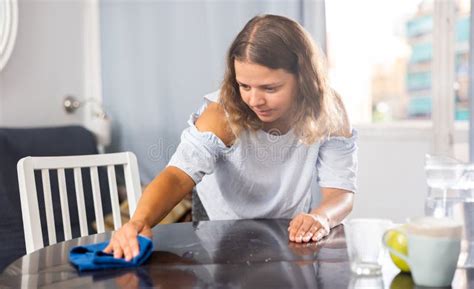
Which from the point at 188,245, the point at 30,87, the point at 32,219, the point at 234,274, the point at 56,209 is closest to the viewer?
the point at 234,274

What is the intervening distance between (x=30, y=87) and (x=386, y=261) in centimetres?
183

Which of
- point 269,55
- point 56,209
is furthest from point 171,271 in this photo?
point 56,209

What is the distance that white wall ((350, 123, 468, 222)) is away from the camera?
2.75 metres

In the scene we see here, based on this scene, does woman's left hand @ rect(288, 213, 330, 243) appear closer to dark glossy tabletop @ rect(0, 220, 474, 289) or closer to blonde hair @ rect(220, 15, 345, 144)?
dark glossy tabletop @ rect(0, 220, 474, 289)

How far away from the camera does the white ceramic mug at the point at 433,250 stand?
38.7 inches

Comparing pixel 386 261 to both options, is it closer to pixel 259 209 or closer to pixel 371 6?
pixel 259 209

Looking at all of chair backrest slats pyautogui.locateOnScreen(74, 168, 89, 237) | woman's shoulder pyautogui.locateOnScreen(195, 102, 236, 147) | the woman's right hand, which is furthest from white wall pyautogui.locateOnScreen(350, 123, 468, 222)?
→ the woman's right hand

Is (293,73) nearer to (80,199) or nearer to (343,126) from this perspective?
(343,126)

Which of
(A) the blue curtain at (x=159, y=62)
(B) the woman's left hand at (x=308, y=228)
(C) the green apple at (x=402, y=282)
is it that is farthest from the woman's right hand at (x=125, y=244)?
(A) the blue curtain at (x=159, y=62)

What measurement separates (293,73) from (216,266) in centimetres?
67

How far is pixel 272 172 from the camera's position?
164 cm

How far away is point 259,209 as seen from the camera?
1652mm

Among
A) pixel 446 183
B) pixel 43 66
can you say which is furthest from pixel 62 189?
pixel 446 183

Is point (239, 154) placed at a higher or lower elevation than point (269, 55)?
lower
